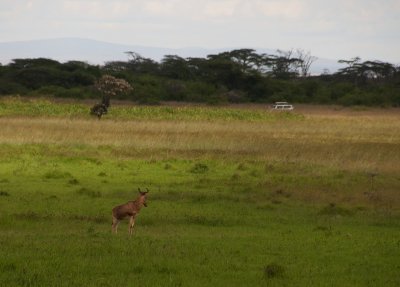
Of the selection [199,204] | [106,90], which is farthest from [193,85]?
[199,204]

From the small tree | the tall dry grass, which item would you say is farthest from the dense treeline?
the tall dry grass

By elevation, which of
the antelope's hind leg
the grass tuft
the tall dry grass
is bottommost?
the tall dry grass

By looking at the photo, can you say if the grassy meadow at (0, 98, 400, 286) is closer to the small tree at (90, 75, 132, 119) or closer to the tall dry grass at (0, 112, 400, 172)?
the tall dry grass at (0, 112, 400, 172)

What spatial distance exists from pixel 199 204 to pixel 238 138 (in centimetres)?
1584

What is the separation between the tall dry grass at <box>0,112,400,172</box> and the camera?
1063 inches

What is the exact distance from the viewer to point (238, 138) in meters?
32.6

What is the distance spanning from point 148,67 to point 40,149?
204 ft

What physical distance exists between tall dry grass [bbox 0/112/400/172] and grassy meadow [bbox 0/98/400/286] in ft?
0.28

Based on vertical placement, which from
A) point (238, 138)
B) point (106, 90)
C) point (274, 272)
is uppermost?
point (106, 90)

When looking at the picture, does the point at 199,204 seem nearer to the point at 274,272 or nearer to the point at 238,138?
the point at 274,272

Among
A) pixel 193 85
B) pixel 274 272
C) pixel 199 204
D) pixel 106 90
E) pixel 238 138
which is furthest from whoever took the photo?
pixel 193 85

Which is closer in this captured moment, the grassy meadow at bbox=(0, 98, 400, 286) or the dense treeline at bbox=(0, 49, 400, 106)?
the grassy meadow at bbox=(0, 98, 400, 286)

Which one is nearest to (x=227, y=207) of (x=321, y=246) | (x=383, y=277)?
(x=321, y=246)

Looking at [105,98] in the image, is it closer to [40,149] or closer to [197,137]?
[197,137]
